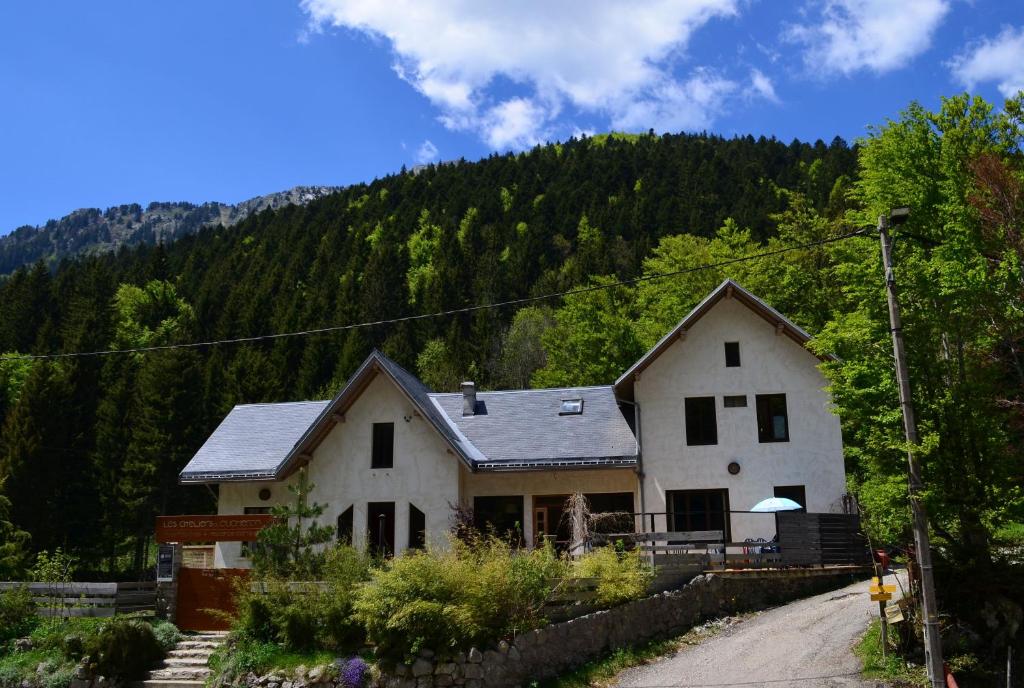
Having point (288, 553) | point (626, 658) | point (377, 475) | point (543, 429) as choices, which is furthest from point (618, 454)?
point (288, 553)

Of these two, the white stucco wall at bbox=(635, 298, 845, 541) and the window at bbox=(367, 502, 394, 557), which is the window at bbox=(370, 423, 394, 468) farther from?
the white stucco wall at bbox=(635, 298, 845, 541)

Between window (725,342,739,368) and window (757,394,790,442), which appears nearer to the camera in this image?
window (757,394,790,442)

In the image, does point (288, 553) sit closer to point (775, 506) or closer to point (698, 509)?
point (698, 509)

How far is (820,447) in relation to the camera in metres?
27.2

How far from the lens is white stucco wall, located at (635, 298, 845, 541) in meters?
27.1

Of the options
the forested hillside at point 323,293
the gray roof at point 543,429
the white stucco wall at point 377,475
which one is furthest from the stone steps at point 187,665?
the forested hillside at point 323,293

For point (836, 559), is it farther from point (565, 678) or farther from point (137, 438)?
point (137, 438)

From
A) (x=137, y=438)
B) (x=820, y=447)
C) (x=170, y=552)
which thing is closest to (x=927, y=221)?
(x=820, y=447)

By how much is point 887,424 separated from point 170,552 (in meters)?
17.8

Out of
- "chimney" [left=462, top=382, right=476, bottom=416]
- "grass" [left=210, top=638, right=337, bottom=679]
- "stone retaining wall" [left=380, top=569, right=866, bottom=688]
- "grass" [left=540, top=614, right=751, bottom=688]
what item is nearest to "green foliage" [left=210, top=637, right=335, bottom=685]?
"grass" [left=210, top=638, right=337, bottom=679]

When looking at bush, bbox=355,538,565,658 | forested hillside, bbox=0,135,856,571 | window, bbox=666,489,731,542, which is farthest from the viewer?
forested hillside, bbox=0,135,856,571

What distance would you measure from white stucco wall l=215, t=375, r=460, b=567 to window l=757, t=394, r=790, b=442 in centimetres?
1018

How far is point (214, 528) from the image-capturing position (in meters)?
22.7

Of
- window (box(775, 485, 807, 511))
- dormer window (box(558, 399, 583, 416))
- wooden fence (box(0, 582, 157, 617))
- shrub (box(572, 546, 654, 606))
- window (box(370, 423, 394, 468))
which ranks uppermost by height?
dormer window (box(558, 399, 583, 416))
